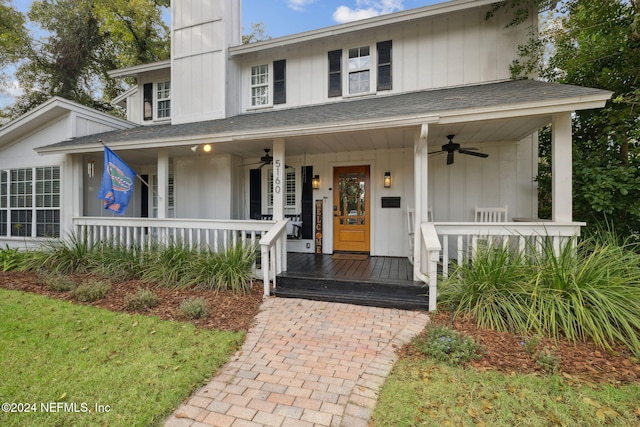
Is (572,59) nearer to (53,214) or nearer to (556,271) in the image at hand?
(556,271)

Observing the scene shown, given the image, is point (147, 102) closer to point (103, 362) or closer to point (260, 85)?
point (260, 85)

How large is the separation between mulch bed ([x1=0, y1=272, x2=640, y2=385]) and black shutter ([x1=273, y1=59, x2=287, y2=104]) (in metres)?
4.84

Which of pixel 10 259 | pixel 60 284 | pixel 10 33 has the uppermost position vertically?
pixel 10 33

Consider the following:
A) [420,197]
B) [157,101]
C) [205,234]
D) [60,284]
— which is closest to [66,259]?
[60,284]

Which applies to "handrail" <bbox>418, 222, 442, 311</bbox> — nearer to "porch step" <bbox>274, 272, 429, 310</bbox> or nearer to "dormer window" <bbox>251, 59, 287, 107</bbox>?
"porch step" <bbox>274, 272, 429, 310</bbox>

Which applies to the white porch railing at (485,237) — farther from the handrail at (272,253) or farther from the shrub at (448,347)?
the handrail at (272,253)

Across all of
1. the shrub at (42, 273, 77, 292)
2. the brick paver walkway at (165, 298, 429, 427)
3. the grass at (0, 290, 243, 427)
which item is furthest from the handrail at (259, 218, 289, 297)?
the shrub at (42, 273, 77, 292)

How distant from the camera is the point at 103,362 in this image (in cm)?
273

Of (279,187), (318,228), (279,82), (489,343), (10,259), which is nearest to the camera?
(489,343)

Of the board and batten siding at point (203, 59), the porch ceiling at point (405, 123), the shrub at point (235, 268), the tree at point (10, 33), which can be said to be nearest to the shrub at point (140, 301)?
the shrub at point (235, 268)

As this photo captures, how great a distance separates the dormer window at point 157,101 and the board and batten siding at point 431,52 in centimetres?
387

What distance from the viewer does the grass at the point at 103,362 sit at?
2098 millimetres

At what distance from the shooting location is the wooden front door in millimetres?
6746

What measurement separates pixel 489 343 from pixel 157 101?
987 centimetres
